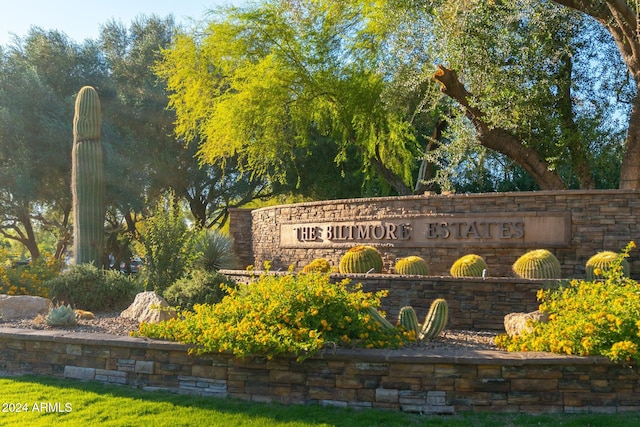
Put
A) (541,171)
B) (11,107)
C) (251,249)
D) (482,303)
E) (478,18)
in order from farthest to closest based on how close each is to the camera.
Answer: (11,107), (251,249), (541,171), (478,18), (482,303)

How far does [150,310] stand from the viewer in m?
8.48

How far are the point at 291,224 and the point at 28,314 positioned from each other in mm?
6132

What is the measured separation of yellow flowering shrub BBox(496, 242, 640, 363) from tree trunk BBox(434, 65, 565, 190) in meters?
6.95

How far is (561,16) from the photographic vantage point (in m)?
13.1

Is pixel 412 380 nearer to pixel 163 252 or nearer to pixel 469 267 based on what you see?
pixel 469 267

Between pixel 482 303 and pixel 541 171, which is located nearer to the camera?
pixel 482 303

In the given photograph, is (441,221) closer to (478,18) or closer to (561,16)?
Answer: (478,18)

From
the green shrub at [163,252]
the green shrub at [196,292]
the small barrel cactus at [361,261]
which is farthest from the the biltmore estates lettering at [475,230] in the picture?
the green shrub at [163,252]

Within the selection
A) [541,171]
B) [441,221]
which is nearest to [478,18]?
[541,171]

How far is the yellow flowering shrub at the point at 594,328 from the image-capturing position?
5.48 m

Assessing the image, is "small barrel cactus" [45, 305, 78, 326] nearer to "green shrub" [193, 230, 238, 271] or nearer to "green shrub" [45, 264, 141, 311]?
"green shrub" [45, 264, 141, 311]

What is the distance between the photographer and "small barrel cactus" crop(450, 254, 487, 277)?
10.1 m

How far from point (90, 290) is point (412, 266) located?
5645 mm

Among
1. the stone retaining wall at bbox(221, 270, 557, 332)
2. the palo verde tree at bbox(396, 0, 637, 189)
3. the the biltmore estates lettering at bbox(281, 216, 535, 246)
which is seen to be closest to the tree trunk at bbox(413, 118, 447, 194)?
the palo verde tree at bbox(396, 0, 637, 189)
